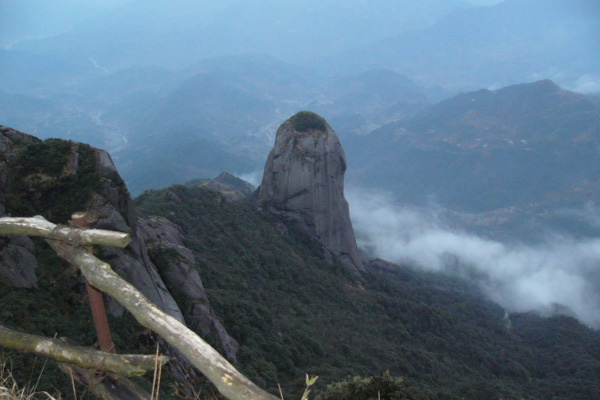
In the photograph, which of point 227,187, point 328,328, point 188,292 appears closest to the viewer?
point 188,292

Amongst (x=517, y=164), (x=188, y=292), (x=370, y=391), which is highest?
(x=370, y=391)

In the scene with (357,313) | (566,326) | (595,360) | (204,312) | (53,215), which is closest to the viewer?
(53,215)

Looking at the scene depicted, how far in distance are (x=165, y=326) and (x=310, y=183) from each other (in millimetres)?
46616

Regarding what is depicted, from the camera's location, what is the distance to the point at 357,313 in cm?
3741

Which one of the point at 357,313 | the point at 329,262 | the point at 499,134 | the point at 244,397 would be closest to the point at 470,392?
the point at 357,313

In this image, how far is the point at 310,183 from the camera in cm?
4988

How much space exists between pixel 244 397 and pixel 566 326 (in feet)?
257

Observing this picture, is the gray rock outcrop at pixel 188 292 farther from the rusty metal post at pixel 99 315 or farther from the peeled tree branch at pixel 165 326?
the peeled tree branch at pixel 165 326

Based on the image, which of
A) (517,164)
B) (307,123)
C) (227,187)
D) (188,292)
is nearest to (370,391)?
(188,292)

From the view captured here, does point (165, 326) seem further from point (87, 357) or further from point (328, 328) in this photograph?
point (328, 328)

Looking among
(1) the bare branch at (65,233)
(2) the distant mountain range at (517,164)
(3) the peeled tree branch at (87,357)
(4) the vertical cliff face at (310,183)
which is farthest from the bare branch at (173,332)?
(2) the distant mountain range at (517,164)

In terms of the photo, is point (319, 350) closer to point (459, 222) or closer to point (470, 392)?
point (470, 392)

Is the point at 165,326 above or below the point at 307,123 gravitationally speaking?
above

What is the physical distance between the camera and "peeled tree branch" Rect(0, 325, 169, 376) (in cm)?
365
